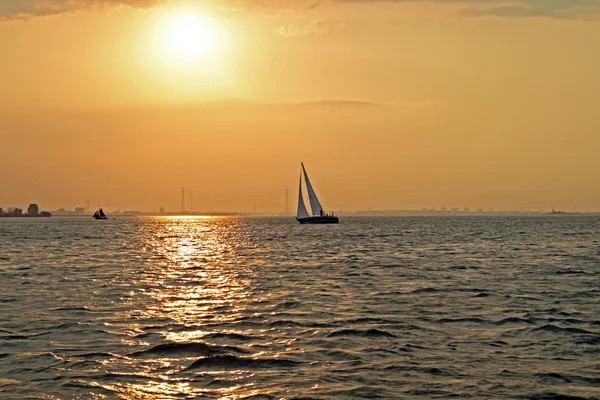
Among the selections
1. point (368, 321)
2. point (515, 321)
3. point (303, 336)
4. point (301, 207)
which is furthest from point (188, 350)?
point (301, 207)

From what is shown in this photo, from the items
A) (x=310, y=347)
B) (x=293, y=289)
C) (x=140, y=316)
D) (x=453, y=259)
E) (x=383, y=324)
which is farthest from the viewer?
(x=453, y=259)

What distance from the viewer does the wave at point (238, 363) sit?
20.0m

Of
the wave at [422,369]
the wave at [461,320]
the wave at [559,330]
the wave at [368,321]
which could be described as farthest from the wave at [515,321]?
the wave at [422,369]

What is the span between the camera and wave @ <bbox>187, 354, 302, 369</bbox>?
65.5 ft

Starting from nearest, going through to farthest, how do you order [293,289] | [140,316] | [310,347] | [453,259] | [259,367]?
[259,367], [310,347], [140,316], [293,289], [453,259]

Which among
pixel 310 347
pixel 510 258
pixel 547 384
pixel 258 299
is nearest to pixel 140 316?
pixel 258 299

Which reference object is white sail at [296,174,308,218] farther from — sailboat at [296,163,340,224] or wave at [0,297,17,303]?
wave at [0,297,17,303]

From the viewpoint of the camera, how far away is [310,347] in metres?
22.5

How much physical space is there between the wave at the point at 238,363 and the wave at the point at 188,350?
0.79 m

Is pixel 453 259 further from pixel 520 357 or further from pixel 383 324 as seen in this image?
pixel 520 357

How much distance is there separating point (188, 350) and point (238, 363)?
2.45 meters

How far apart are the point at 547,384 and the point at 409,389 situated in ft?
12.5

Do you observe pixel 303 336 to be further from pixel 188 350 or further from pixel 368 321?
pixel 188 350

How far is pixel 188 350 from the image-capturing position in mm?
21984
